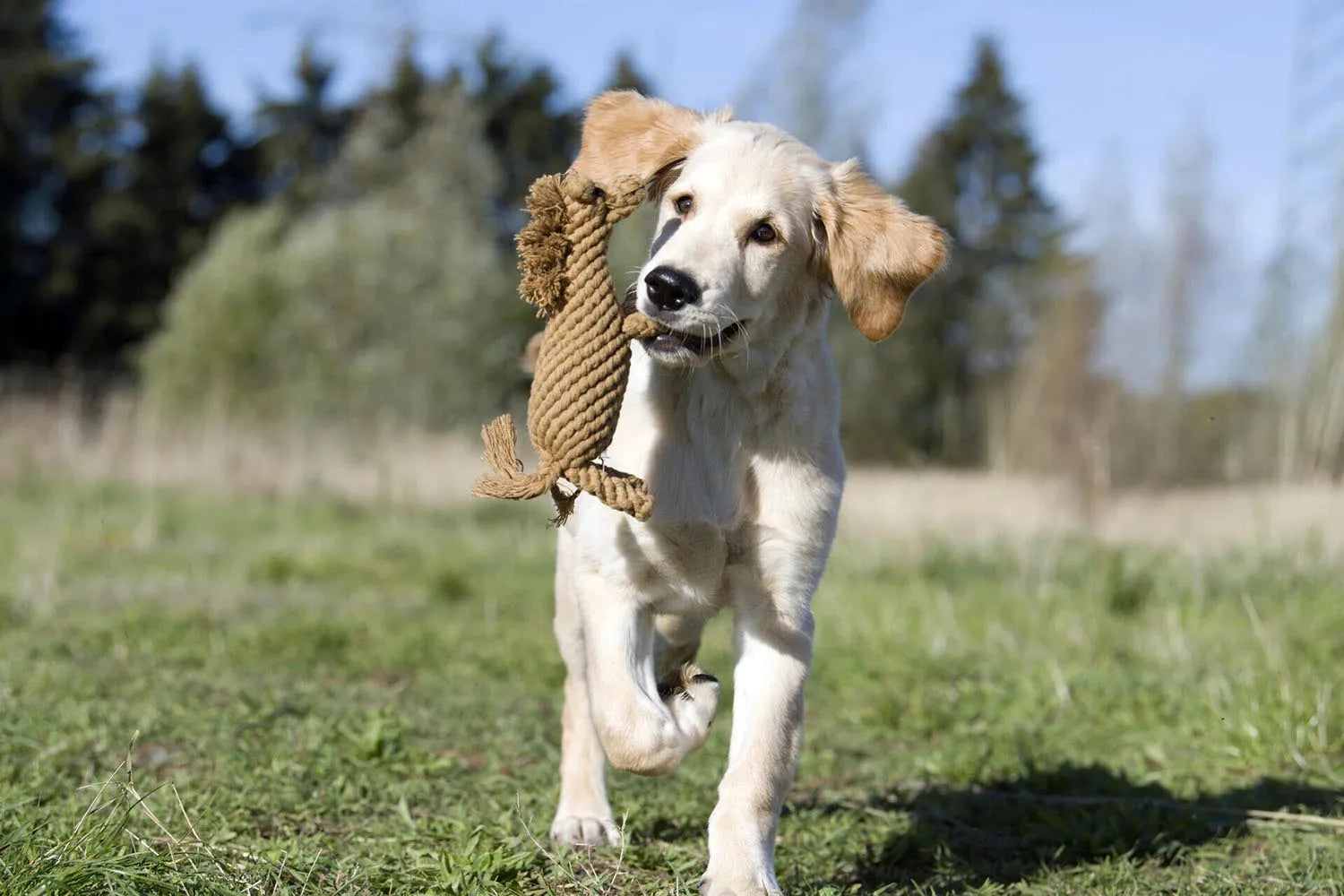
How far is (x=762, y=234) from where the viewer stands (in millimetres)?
3643

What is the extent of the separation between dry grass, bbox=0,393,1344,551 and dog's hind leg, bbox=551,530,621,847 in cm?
563

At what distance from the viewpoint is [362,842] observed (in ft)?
11.3

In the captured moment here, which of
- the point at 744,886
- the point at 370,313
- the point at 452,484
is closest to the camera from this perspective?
the point at 744,886

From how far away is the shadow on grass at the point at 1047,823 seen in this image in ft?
12.3

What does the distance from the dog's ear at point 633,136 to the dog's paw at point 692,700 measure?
4.71 feet

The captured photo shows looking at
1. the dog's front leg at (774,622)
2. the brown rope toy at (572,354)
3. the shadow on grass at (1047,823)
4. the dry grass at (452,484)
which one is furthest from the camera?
the dry grass at (452,484)

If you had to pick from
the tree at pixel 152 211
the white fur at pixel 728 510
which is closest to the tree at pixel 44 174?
the tree at pixel 152 211

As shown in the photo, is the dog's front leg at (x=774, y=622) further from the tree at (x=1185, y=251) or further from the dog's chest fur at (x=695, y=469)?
the tree at (x=1185, y=251)

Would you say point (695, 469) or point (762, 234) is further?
point (762, 234)

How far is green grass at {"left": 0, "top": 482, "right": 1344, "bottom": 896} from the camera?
330cm

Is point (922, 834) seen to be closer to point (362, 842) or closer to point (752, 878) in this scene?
point (752, 878)

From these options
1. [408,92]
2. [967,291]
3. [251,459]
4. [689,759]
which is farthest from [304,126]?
[689,759]

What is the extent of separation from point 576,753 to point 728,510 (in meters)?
1.01

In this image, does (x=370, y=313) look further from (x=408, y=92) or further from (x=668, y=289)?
(x=668, y=289)
